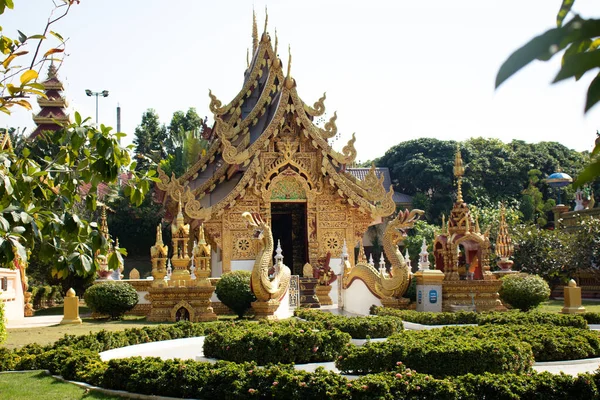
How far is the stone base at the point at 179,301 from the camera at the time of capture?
1723cm

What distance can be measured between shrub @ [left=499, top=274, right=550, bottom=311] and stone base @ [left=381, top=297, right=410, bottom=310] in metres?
2.62

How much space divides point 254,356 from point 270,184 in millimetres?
14915

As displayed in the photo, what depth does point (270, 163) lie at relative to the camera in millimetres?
24203

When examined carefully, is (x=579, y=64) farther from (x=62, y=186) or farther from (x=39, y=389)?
(x=39, y=389)

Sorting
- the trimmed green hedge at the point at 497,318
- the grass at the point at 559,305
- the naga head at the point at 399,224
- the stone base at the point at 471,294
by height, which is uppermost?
the naga head at the point at 399,224

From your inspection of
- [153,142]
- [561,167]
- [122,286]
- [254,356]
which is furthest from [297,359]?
[561,167]

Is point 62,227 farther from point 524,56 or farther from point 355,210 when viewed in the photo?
point 355,210

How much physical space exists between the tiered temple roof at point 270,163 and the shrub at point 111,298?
4.60m

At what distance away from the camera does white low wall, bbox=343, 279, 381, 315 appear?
1812 centimetres

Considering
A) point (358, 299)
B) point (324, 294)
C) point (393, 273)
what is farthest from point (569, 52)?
point (324, 294)

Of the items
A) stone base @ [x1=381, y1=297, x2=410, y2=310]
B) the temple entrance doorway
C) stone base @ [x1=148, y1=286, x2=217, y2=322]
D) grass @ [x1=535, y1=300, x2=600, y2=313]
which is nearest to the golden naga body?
stone base @ [x1=381, y1=297, x2=410, y2=310]

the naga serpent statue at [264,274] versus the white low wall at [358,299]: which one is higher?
the naga serpent statue at [264,274]

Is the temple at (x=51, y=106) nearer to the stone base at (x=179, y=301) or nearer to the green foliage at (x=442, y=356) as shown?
the stone base at (x=179, y=301)

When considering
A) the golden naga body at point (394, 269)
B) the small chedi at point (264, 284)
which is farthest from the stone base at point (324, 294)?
the small chedi at point (264, 284)
